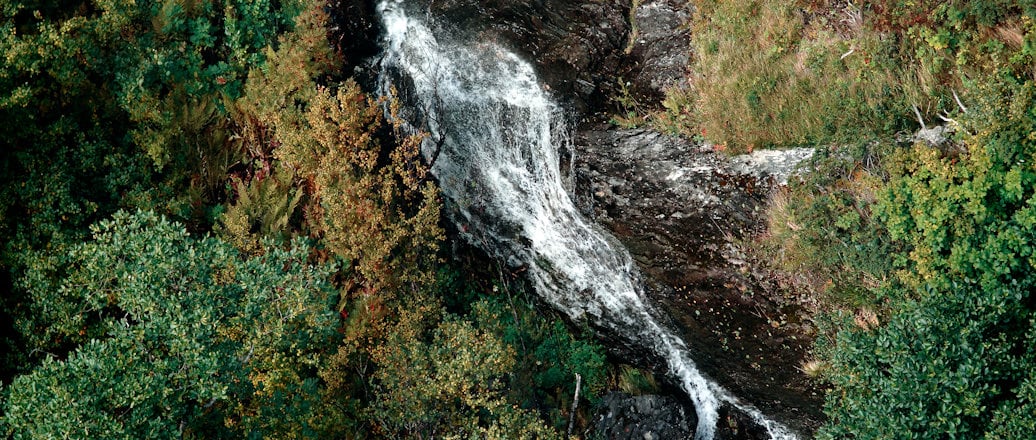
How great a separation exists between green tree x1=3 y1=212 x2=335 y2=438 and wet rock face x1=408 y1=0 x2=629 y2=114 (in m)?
6.59

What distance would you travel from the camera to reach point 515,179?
17.8 m

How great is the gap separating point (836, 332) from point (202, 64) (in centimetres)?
1411

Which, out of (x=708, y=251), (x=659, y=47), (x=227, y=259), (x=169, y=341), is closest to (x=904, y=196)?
(x=708, y=251)

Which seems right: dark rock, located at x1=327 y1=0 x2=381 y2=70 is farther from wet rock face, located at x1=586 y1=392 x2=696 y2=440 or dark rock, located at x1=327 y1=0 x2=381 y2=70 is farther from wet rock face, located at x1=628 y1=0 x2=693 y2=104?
wet rock face, located at x1=586 y1=392 x2=696 y2=440

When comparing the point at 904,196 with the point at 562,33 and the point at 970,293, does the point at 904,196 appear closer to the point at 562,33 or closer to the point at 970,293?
the point at 970,293

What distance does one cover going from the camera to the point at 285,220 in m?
17.2

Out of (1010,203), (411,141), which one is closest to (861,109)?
(1010,203)

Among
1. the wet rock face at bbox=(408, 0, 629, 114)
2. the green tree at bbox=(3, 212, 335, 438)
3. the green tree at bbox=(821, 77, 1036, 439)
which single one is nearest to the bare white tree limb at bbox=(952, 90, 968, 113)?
the green tree at bbox=(821, 77, 1036, 439)

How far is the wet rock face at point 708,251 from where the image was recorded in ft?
47.6

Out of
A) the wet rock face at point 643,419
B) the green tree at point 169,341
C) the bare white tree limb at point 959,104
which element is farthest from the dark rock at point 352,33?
the bare white tree limb at point 959,104

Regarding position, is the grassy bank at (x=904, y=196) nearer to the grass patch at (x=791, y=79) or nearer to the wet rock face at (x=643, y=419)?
the grass patch at (x=791, y=79)

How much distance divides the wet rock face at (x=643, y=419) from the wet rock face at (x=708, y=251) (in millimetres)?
897

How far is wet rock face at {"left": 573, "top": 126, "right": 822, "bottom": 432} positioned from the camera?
14.5 m

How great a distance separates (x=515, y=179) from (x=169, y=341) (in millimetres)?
8283
